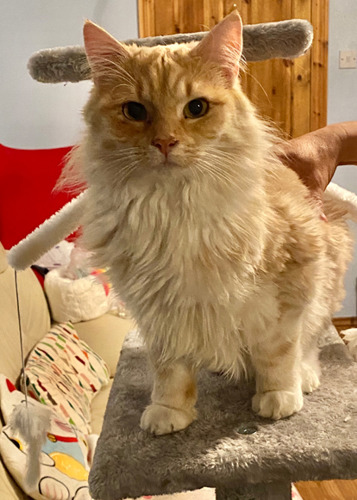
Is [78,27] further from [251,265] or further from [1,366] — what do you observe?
[251,265]

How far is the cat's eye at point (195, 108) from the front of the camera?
88cm

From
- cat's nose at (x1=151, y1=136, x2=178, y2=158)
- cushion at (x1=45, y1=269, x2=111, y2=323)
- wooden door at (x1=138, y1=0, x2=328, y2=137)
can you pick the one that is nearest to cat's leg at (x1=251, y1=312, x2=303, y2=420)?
cat's nose at (x1=151, y1=136, x2=178, y2=158)

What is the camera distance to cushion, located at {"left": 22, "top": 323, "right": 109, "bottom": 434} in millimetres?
2078

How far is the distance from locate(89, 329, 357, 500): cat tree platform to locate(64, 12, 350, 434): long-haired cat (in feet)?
0.11

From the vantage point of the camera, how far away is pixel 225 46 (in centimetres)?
91

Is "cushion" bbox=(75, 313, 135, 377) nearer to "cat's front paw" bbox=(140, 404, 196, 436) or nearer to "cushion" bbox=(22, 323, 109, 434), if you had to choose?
"cushion" bbox=(22, 323, 109, 434)

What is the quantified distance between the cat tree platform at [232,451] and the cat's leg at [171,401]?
2cm

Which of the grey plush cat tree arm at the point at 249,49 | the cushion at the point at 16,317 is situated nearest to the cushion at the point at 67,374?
the cushion at the point at 16,317

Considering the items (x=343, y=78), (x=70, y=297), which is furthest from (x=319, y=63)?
(x=70, y=297)

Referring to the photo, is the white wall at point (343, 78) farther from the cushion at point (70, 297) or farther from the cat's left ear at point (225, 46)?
the cat's left ear at point (225, 46)

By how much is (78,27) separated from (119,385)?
2.73m

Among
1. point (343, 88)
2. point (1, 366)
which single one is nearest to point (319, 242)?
point (1, 366)

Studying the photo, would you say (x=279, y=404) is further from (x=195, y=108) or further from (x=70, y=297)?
(x=70, y=297)

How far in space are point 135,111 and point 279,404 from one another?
57cm
